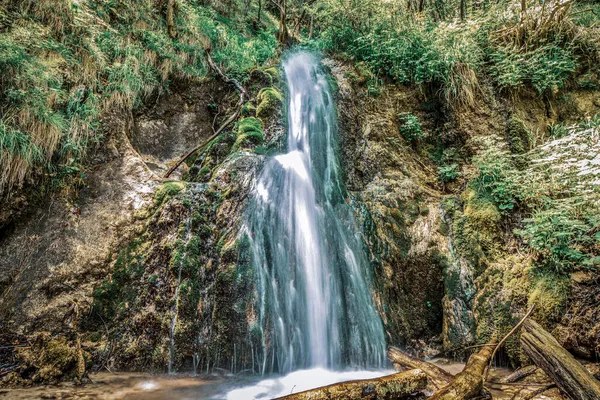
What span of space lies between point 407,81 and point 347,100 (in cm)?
147

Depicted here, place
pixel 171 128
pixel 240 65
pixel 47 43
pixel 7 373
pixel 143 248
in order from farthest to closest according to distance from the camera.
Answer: pixel 240 65
pixel 171 128
pixel 47 43
pixel 143 248
pixel 7 373

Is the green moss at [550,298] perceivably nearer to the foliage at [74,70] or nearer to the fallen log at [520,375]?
the fallen log at [520,375]

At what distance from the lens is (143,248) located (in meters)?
4.00

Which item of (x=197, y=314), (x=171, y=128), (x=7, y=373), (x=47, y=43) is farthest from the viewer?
(x=171, y=128)

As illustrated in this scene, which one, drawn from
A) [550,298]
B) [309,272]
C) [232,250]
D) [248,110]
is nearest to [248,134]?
[248,110]

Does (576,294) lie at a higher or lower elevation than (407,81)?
lower

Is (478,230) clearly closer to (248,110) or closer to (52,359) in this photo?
(248,110)

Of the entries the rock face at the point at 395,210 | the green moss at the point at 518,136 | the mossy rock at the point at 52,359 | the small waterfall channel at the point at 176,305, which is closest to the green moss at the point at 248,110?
the rock face at the point at 395,210

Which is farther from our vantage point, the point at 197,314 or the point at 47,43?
the point at 47,43

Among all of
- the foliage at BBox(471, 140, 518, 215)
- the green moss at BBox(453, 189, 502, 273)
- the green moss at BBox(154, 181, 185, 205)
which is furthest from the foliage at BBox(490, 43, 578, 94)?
the green moss at BBox(154, 181, 185, 205)

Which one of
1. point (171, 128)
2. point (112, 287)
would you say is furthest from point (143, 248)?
point (171, 128)

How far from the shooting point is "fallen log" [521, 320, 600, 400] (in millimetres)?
2449

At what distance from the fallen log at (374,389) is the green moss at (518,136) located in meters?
5.19

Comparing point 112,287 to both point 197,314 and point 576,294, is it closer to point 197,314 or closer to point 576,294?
point 197,314
